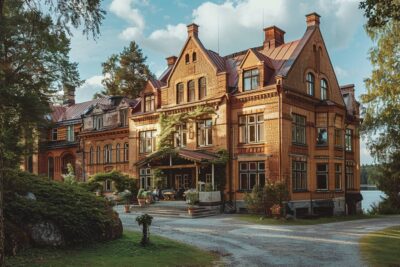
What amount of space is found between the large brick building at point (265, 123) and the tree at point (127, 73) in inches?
886

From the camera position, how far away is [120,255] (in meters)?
12.7

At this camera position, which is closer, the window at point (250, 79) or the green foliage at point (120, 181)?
the window at point (250, 79)

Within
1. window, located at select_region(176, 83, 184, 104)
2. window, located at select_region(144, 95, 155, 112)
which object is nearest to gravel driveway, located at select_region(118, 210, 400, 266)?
window, located at select_region(176, 83, 184, 104)

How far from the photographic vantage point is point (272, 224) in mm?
23359

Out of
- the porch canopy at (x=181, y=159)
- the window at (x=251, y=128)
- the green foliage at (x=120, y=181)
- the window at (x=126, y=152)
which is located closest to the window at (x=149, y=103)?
the window at (x=126, y=152)

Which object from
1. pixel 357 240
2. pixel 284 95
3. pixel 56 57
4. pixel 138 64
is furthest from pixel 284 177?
pixel 138 64

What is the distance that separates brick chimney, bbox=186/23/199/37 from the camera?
111ft

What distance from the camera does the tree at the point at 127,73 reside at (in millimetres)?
58188

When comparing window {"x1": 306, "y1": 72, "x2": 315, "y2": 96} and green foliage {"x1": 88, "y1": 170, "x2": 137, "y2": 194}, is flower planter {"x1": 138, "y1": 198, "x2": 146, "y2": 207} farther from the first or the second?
window {"x1": 306, "y1": 72, "x2": 315, "y2": 96}

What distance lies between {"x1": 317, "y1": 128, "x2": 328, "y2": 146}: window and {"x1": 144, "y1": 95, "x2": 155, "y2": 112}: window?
13.0m

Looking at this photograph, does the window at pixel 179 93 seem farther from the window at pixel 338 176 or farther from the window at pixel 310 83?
the window at pixel 338 176

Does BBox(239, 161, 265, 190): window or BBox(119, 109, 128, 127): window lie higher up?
BBox(119, 109, 128, 127): window

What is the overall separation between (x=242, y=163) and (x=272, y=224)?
7385 mm

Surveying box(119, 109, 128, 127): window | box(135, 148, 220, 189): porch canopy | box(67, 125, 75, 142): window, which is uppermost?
box(119, 109, 128, 127): window
